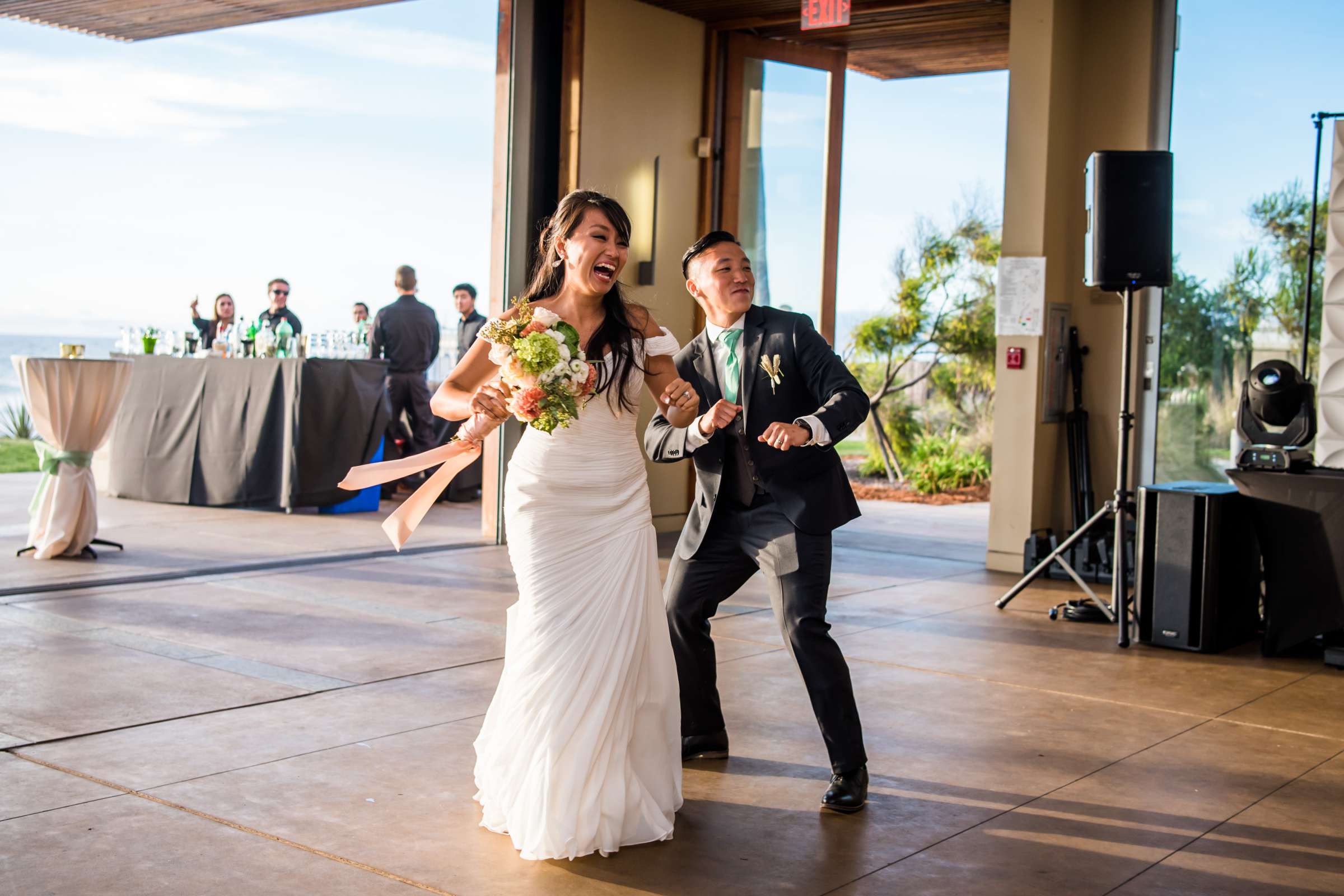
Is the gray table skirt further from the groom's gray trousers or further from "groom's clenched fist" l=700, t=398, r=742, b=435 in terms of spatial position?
"groom's clenched fist" l=700, t=398, r=742, b=435

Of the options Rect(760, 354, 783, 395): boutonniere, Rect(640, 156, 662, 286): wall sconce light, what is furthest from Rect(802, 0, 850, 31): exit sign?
Rect(760, 354, 783, 395): boutonniere

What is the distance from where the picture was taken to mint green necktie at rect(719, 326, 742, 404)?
143 inches

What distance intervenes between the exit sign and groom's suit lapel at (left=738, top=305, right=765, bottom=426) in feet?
14.4

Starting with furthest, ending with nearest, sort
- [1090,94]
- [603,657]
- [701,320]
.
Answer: [701,320], [1090,94], [603,657]

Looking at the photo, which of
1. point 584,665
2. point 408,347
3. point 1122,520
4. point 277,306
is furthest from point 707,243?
point 277,306

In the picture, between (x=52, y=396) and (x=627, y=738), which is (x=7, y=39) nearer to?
(x=52, y=396)

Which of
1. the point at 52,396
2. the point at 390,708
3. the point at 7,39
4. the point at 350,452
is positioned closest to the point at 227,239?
the point at 7,39

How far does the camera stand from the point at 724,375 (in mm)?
3678

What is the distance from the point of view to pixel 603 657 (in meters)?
3.03

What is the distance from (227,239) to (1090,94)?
3273 cm

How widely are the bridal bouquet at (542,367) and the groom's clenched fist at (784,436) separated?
46 centimetres

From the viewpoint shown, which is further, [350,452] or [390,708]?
[350,452]

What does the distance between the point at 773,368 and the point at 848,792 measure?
3.81 feet

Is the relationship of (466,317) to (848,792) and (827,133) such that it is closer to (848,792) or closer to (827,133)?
(827,133)
